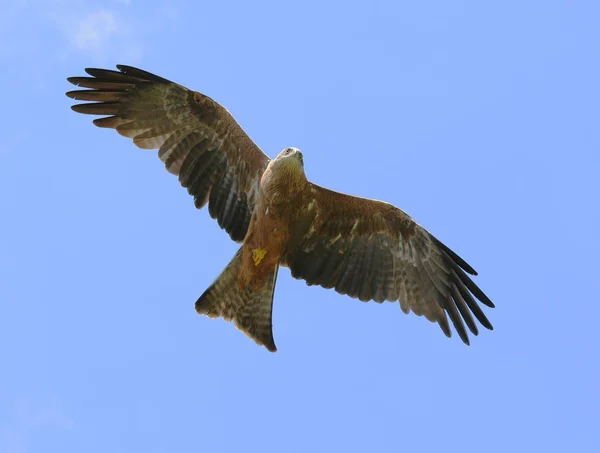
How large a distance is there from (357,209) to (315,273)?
0.93m

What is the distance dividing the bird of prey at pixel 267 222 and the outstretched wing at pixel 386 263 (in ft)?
0.04

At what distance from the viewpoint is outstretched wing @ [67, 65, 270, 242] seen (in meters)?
10.7

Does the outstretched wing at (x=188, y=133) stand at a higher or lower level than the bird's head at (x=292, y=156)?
higher

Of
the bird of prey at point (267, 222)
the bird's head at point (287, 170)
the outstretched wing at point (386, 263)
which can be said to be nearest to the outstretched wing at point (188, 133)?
the bird of prey at point (267, 222)

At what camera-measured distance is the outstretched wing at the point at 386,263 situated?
1095cm

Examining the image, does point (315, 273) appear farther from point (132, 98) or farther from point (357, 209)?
point (132, 98)

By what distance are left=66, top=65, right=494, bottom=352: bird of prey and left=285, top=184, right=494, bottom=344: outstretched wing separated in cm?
1

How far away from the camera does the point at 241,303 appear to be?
416 inches

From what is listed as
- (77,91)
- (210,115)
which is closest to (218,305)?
(210,115)

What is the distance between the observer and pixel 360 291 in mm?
11148

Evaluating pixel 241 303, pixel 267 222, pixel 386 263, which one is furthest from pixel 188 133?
pixel 386 263

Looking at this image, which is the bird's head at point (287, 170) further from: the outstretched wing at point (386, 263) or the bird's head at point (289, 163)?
the outstretched wing at point (386, 263)

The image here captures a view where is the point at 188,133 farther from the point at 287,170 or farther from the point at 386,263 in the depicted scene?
the point at 386,263

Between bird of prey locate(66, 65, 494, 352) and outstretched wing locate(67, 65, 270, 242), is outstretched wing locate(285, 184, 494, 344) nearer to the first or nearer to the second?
bird of prey locate(66, 65, 494, 352)
